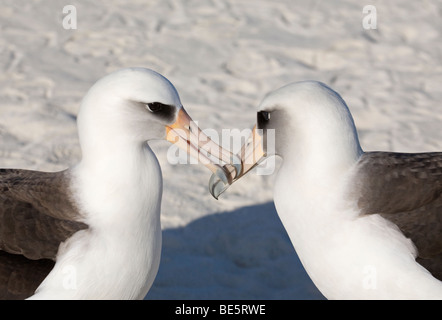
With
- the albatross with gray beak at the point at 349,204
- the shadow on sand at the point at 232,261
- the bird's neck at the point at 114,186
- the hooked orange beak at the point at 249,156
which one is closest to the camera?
the albatross with gray beak at the point at 349,204

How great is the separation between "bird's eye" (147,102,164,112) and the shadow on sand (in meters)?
1.51

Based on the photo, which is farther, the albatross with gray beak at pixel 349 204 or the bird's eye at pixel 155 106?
the bird's eye at pixel 155 106

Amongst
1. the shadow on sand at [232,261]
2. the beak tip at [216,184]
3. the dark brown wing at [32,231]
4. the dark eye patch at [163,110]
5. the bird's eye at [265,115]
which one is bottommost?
the shadow on sand at [232,261]

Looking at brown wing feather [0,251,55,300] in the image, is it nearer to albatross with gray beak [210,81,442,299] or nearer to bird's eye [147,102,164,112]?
bird's eye [147,102,164,112]

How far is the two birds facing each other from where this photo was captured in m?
4.15

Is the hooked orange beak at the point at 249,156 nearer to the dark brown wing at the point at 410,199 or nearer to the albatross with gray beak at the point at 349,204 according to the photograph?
the albatross with gray beak at the point at 349,204

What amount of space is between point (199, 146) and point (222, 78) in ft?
A: 11.3

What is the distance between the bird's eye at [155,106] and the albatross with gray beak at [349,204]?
54 cm

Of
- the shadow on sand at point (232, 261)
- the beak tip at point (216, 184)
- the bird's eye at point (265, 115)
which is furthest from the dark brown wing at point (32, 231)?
the shadow on sand at point (232, 261)

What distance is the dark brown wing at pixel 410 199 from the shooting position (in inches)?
166

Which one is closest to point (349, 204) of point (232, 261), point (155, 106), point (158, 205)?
point (158, 205)

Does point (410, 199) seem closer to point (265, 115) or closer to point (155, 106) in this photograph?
point (265, 115)

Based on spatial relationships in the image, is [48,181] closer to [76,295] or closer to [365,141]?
[76,295]

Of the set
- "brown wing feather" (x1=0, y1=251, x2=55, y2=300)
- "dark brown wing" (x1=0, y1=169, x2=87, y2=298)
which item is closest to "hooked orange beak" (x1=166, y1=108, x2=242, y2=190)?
"dark brown wing" (x1=0, y1=169, x2=87, y2=298)
